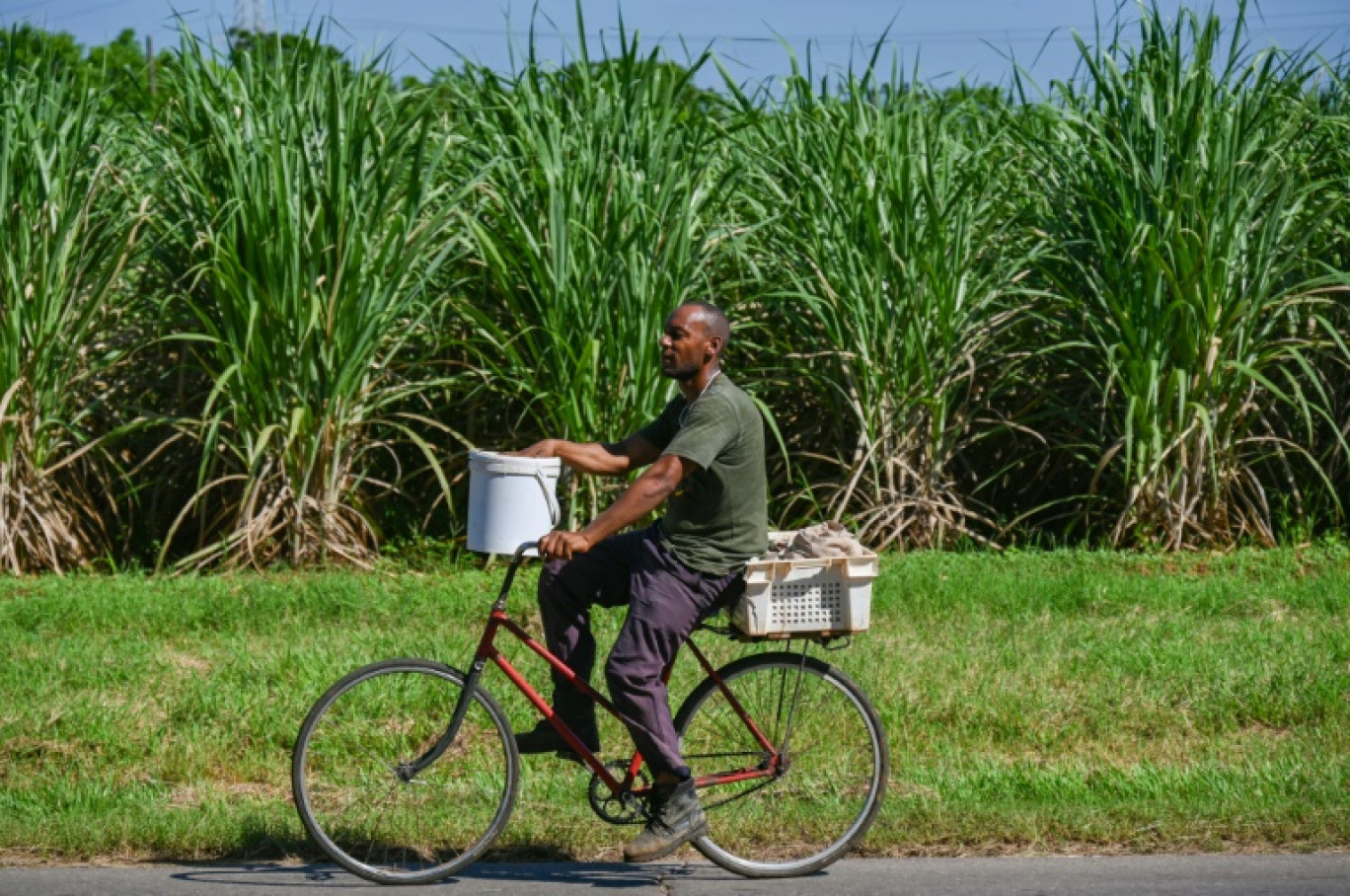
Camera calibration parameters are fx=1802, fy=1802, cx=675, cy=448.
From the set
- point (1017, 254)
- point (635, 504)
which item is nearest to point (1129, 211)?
point (1017, 254)

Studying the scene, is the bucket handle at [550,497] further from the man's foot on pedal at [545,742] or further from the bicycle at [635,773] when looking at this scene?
the man's foot on pedal at [545,742]

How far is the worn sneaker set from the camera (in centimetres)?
526

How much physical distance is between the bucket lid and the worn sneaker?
3.33 feet

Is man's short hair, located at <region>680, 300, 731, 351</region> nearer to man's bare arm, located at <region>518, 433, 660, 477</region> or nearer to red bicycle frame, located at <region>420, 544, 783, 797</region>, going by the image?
man's bare arm, located at <region>518, 433, 660, 477</region>

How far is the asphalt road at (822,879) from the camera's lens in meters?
5.19

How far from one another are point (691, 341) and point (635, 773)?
129 cm

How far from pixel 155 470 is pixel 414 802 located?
527 centimetres

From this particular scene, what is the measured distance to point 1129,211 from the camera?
9.47 m

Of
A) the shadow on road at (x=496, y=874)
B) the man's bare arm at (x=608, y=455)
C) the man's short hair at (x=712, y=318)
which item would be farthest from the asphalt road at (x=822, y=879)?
the man's short hair at (x=712, y=318)

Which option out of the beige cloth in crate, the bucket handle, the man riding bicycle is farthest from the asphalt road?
the bucket handle

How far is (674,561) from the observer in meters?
5.25

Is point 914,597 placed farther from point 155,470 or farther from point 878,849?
point 155,470

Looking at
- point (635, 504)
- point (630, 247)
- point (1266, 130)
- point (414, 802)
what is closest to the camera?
point (635, 504)

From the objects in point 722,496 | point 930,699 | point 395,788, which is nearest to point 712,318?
point 722,496
